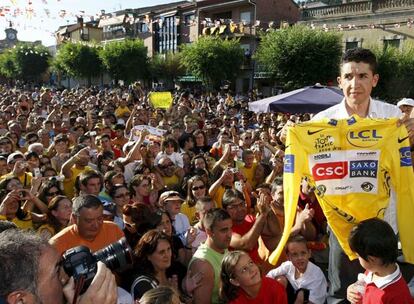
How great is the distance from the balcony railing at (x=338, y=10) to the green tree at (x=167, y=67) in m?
12.9

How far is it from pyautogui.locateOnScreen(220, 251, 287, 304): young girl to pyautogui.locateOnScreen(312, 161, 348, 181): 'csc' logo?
2.74 ft

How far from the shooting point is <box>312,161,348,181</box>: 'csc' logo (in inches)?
122

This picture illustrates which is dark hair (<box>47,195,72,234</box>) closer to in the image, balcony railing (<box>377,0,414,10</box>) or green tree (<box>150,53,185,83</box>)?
balcony railing (<box>377,0,414,10</box>)

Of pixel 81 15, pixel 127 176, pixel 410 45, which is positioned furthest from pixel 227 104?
pixel 127 176

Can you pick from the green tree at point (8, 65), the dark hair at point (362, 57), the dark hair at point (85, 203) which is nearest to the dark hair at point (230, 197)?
the dark hair at point (85, 203)

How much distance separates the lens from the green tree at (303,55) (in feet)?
71.2

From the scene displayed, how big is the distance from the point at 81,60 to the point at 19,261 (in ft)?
149

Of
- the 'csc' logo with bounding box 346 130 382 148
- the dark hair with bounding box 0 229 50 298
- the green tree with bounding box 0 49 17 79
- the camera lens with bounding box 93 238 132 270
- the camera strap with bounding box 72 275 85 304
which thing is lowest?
the camera lens with bounding box 93 238 132 270

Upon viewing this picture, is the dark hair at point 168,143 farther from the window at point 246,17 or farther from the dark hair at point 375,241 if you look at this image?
the window at point 246,17

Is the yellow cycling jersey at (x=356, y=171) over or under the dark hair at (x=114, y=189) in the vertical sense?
over

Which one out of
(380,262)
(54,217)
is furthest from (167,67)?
(380,262)

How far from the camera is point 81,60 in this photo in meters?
44.7

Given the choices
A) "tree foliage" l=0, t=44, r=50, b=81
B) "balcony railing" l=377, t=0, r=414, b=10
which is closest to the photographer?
"balcony railing" l=377, t=0, r=414, b=10

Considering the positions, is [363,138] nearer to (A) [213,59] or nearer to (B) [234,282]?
(B) [234,282]
